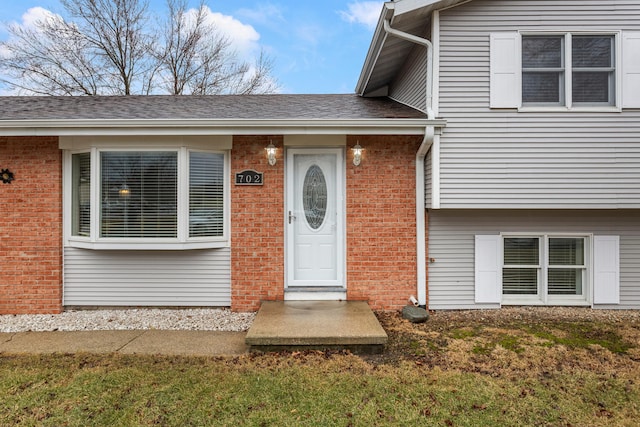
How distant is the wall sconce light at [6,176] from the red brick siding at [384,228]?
16.6 ft

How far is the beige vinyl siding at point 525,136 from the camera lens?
464 centimetres

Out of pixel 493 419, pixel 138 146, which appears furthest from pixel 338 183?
pixel 493 419

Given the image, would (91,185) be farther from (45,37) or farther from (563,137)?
(45,37)

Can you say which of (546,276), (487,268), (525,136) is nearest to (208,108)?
(525,136)

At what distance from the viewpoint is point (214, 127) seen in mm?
4562

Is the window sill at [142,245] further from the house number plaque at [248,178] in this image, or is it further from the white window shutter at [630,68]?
the white window shutter at [630,68]

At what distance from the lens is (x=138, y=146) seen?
4.89 metres

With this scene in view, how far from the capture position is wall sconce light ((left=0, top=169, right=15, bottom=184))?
4996mm

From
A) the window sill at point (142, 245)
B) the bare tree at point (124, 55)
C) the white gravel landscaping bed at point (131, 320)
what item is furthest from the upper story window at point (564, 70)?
the bare tree at point (124, 55)

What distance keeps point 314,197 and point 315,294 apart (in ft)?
4.90

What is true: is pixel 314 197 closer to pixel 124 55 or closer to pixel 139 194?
pixel 139 194

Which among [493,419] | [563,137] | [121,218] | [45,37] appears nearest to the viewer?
[493,419]

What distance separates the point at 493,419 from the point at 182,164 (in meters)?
4.64

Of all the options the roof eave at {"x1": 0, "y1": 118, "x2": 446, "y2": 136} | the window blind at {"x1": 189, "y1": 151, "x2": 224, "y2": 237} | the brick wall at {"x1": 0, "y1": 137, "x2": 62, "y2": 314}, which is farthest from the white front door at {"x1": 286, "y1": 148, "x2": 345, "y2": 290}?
the brick wall at {"x1": 0, "y1": 137, "x2": 62, "y2": 314}
